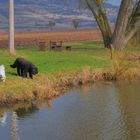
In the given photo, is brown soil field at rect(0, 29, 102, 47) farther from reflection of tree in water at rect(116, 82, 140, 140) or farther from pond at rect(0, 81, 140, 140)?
pond at rect(0, 81, 140, 140)

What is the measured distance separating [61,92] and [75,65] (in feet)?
19.8

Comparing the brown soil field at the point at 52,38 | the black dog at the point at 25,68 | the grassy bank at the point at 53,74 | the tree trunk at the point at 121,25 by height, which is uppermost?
the tree trunk at the point at 121,25

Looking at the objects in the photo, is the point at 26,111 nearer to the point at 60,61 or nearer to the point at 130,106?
the point at 130,106

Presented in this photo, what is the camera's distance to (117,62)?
37.6 m

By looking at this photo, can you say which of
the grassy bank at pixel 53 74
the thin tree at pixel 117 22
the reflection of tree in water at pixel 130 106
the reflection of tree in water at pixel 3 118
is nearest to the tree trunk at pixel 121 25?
the thin tree at pixel 117 22

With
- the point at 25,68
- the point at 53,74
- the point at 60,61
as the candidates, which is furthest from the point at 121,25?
the point at 25,68

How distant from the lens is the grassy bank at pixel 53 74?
89.5ft

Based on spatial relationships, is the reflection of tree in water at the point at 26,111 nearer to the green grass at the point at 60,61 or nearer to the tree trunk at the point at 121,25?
the green grass at the point at 60,61

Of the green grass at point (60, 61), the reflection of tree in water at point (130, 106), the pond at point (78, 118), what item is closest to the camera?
the pond at point (78, 118)

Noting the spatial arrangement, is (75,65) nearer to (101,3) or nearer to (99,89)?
(99,89)

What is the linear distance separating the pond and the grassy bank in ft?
2.30

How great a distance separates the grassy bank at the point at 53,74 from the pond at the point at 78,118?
2.30ft

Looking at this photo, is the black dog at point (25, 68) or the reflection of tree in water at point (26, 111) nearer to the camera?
the reflection of tree in water at point (26, 111)

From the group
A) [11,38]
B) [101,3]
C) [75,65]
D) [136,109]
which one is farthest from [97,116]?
[101,3]
